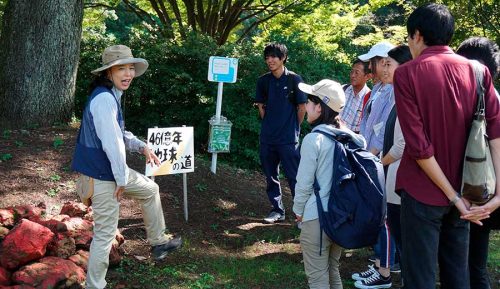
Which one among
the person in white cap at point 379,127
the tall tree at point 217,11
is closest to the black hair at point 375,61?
the person in white cap at point 379,127

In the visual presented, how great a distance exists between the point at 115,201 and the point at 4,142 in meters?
3.64

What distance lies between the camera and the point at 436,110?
279cm

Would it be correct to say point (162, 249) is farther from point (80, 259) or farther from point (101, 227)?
point (101, 227)

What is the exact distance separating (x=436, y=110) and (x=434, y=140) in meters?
0.16

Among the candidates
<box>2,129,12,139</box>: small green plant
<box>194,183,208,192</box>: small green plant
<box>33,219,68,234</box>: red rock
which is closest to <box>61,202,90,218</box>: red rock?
<box>33,219,68,234</box>: red rock

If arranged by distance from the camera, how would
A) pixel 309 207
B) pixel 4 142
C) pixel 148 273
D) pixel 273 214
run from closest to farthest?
pixel 309 207 → pixel 148 273 → pixel 273 214 → pixel 4 142

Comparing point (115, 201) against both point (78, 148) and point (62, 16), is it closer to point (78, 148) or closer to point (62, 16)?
point (78, 148)

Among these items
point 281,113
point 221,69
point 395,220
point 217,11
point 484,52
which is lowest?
point 395,220

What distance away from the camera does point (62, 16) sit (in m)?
7.45

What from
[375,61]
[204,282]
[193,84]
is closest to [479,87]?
[375,61]

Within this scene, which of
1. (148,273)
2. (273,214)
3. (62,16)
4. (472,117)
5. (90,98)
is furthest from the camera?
(62,16)

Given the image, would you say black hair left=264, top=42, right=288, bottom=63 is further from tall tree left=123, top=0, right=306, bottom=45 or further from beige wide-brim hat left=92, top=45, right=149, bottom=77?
tall tree left=123, top=0, right=306, bottom=45

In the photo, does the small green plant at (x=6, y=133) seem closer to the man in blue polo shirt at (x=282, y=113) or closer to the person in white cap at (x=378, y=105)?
the man in blue polo shirt at (x=282, y=113)

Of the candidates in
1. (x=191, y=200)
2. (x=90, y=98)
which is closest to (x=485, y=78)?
(x=90, y=98)
